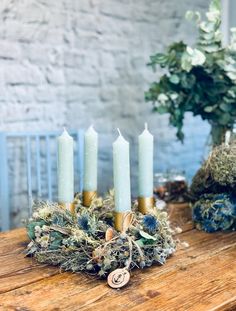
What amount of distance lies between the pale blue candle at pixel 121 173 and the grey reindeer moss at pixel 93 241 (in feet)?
0.16

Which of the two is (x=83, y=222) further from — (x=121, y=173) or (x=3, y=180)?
(x=3, y=180)

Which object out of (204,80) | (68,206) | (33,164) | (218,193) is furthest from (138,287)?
(33,164)

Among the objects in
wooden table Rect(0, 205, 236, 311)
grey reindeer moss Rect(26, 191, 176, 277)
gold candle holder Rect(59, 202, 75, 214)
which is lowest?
wooden table Rect(0, 205, 236, 311)

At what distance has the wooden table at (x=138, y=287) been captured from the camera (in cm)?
78

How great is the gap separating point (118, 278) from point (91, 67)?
1316 mm

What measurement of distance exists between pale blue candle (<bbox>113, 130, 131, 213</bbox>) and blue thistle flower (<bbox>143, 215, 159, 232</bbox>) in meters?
0.05

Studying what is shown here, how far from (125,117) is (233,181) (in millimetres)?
1067

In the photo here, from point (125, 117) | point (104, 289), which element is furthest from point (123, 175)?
point (125, 117)

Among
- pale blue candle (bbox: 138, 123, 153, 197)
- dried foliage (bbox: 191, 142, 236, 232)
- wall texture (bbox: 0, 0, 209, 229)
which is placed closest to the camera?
pale blue candle (bbox: 138, 123, 153, 197)

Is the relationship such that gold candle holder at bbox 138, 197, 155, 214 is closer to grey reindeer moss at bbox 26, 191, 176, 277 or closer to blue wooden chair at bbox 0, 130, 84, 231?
grey reindeer moss at bbox 26, 191, 176, 277

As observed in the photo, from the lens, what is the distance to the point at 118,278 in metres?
0.86

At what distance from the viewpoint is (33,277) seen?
90cm

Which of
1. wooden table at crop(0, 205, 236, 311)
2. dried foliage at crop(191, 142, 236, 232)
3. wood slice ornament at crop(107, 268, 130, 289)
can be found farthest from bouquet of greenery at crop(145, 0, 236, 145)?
wood slice ornament at crop(107, 268, 130, 289)

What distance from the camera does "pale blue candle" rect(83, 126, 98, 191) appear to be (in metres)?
1.05
